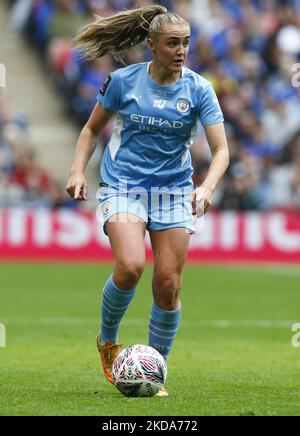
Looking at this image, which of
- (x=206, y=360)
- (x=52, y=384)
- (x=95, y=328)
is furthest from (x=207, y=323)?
(x=52, y=384)

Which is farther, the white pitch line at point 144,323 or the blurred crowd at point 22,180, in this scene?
the blurred crowd at point 22,180

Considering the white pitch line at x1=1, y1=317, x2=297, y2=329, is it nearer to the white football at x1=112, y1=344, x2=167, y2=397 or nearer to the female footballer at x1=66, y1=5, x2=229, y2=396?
the female footballer at x1=66, y1=5, x2=229, y2=396

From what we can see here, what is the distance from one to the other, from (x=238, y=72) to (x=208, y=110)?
646 inches

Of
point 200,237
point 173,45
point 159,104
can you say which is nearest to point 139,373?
point 159,104

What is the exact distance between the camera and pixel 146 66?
809 centimetres

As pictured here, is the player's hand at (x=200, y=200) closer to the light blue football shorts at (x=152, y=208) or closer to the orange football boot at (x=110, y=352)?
the light blue football shorts at (x=152, y=208)

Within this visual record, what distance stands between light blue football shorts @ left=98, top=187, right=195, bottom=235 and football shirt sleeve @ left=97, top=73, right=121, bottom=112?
56 centimetres

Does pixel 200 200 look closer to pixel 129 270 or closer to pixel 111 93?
pixel 129 270

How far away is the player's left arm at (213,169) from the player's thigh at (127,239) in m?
0.46

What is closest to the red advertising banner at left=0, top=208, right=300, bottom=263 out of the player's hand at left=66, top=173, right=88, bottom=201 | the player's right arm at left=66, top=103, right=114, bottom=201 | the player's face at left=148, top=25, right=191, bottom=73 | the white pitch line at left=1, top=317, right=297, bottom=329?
the white pitch line at left=1, top=317, right=297, bottom=329

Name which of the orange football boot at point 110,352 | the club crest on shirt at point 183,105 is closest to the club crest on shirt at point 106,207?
the club crest on shirt at point 183,105

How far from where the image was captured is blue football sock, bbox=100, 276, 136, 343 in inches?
312

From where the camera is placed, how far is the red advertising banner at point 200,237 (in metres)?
21.2

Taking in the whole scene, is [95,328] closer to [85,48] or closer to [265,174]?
[85,48]
